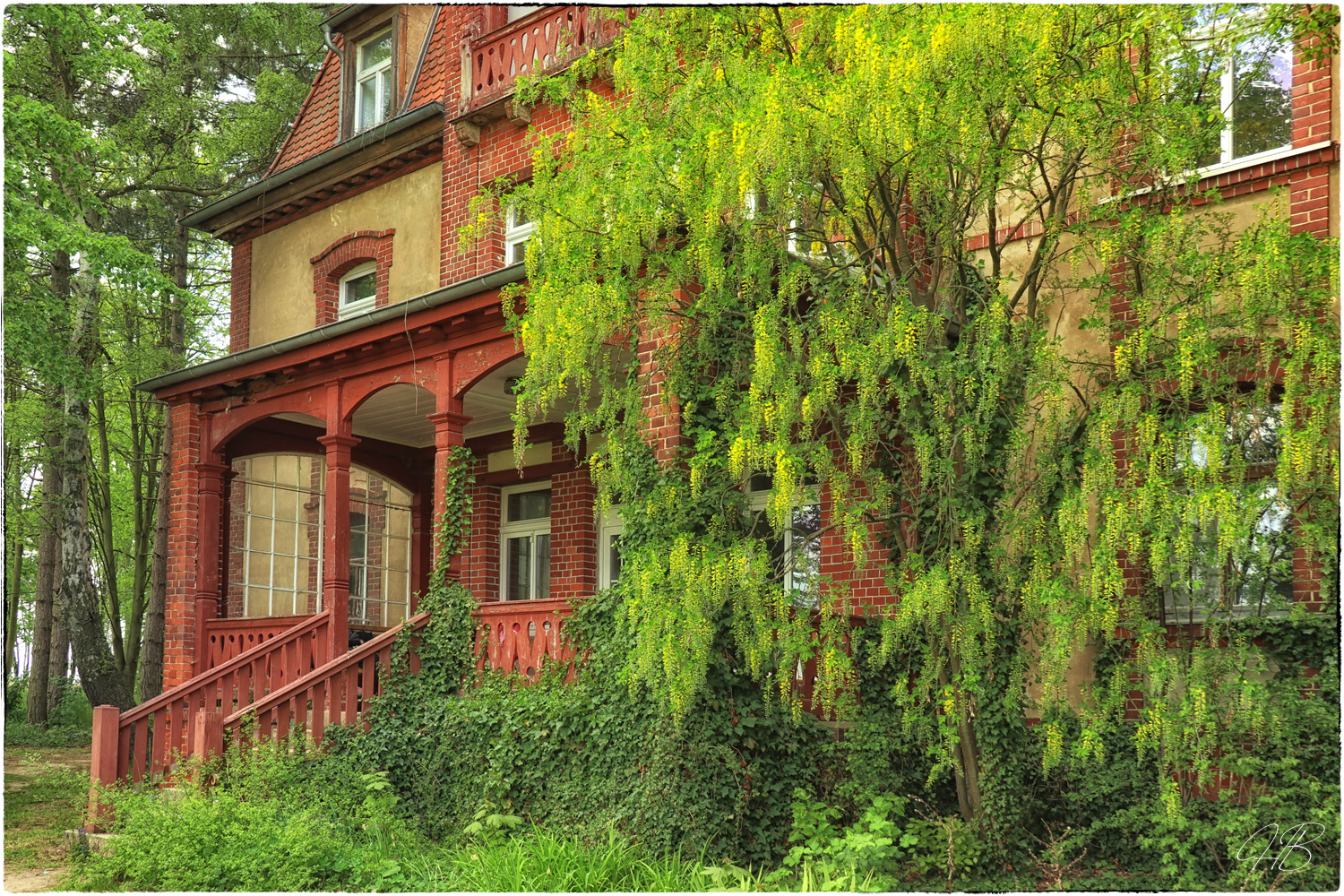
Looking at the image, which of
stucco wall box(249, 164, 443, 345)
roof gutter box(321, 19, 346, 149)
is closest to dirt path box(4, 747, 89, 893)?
stucco wall box(249, 164, 443, 345)

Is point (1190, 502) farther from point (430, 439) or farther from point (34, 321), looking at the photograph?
point (34, 321)

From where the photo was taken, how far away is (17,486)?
78.1 feet

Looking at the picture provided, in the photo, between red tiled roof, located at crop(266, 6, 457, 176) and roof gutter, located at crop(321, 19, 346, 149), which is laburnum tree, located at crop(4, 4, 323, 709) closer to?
red tiled roof, located at crop(266, 6, 457, 176)

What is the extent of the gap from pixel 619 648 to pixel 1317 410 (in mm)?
4788

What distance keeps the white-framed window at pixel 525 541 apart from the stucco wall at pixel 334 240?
2905 mm

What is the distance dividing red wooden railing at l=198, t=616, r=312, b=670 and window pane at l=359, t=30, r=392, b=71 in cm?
850

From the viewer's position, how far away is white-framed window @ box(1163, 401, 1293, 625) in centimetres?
662

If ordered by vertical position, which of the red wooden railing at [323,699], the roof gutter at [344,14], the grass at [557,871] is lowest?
the grass at [557,871]

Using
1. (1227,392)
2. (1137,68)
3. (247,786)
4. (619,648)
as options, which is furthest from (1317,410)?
(247,786)

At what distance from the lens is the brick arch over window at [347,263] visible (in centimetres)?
1527

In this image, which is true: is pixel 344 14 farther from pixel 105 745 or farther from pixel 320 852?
pixel 320 852

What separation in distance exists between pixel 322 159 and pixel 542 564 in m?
6.31

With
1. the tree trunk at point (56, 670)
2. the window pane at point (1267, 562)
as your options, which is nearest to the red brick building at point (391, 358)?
the window pane at point (1267, 562)

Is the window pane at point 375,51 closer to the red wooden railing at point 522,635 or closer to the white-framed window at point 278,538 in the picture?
the white-framed window at point 278,538
